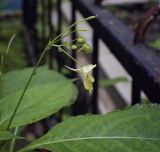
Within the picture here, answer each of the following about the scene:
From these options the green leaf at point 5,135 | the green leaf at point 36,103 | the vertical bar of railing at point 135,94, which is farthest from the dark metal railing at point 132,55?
the green leaf at point 5,135

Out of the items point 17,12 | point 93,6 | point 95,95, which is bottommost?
point 17,12

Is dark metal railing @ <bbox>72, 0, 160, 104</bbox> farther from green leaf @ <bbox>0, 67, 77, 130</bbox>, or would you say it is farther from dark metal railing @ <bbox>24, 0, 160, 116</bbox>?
green leaf @ <bbox>0, 67, 77, 130</bbox>

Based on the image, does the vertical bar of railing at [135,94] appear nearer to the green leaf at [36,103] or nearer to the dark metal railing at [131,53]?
the dark metal railing at [131,53]

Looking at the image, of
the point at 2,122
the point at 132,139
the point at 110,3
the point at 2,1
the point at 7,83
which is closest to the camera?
the point at 132,139

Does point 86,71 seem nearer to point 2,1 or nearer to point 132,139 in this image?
point 132,139

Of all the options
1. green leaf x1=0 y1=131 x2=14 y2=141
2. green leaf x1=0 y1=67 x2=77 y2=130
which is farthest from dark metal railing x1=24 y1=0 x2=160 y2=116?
green leaf x1=0 y1=131 x2=14 y2=141

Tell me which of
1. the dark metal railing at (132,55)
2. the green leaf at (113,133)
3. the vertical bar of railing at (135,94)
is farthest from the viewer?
the vertical bar of railing at (135,94)

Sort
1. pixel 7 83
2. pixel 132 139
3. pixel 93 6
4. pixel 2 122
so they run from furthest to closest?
pixel 93 6, pixel 7 83, pixel 2 122, pixel 132 139

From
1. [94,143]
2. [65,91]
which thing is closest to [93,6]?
[65,91]

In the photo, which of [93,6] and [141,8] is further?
[141,8]
